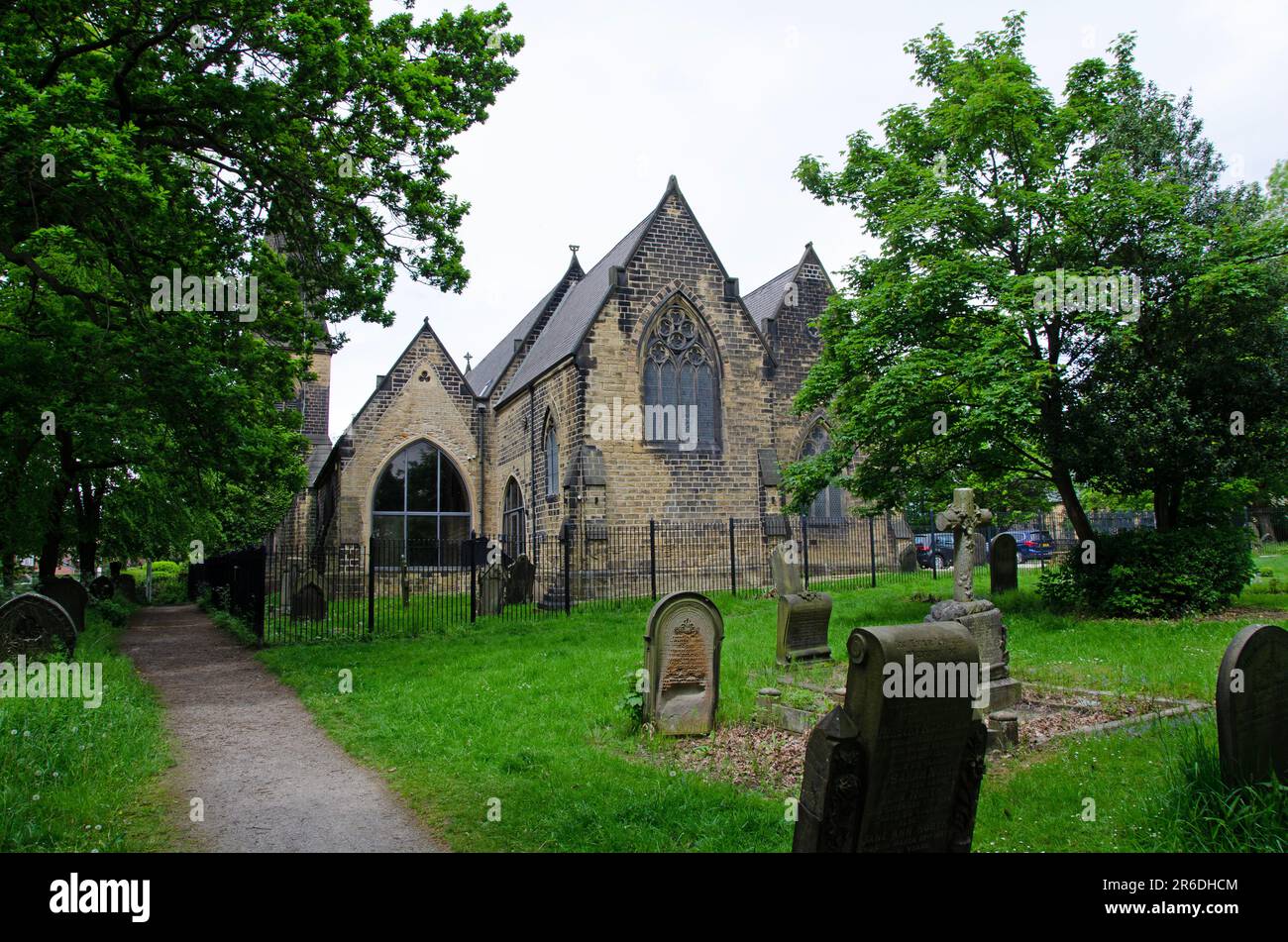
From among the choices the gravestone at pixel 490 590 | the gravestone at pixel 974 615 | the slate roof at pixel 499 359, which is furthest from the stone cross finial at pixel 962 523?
the slate roof at pixel 499 359

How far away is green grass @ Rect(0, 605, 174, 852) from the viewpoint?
5027 mm

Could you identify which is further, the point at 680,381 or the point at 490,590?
the point at 680,381

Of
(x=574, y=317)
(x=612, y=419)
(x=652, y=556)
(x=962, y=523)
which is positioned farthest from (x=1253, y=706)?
(x=574, y=317)

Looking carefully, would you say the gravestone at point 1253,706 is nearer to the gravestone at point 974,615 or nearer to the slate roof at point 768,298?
the gravestone at point 974,615

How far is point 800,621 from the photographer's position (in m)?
10.6

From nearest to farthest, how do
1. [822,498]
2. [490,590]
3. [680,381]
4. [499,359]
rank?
[490,590], [680,381], [822,498], [499,359]

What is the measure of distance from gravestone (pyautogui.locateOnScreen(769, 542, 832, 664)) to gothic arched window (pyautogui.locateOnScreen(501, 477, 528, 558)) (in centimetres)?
1411

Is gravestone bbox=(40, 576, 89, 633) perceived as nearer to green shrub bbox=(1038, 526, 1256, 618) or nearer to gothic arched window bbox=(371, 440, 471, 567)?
gothic arched window bbox=(371, 440, 471, 567)

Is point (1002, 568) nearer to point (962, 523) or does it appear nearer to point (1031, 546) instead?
point (962, 523)

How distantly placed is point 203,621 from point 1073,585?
2108 cm

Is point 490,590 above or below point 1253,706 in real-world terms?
below

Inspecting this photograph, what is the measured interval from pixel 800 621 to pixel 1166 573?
21.6 ft

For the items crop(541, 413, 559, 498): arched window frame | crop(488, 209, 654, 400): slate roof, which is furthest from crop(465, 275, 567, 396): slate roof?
crop(541, 413, 559, 498): arched window frame

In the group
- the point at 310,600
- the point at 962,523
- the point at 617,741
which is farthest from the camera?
the point at 310,600
